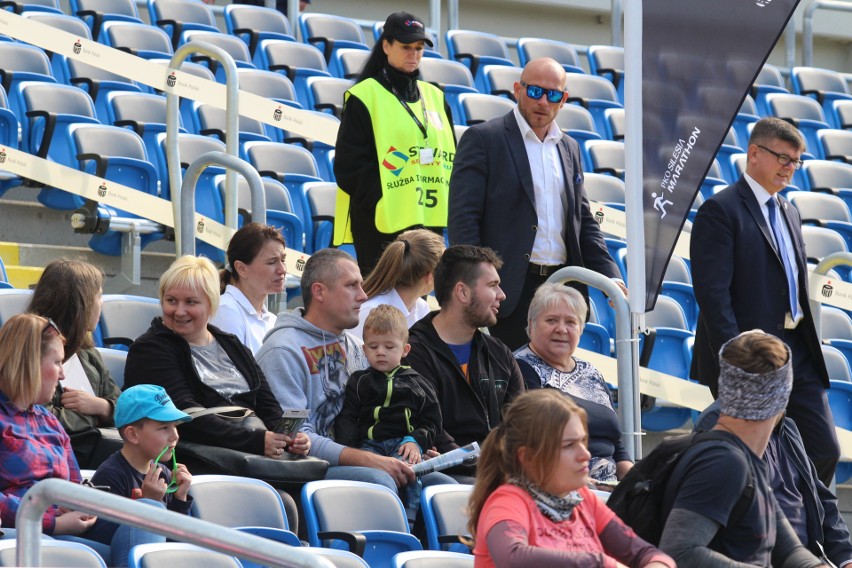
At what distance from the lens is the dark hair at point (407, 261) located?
5.72m

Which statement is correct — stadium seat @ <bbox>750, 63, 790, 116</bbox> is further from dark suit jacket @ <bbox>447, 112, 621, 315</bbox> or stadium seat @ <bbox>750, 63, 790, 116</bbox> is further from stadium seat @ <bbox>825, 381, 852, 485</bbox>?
dark suit jacket @ <bbox>447, 112, 621, 315</bbox>

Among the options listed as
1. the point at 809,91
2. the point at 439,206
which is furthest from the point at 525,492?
the point at 809,91

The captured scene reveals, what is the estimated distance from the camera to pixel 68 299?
189 inches

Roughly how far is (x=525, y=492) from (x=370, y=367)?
1742mm

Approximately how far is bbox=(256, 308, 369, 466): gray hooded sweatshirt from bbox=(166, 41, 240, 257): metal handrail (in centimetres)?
107

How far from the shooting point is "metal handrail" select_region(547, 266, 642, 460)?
528cm

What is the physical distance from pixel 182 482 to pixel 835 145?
861 centimetres

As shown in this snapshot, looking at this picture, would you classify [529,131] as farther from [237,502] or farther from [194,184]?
[237,502]

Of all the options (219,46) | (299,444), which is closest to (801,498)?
(299,444)

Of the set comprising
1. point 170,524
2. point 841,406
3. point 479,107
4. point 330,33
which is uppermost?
point 330,33

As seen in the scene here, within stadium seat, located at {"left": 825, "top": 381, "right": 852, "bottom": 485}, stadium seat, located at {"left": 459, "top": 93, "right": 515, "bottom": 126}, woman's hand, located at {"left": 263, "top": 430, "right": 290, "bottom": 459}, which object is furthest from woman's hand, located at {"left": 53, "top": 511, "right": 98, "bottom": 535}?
stadium seat, located at {"left": 459, "top": 93, "right": 515, "bottom": 126}

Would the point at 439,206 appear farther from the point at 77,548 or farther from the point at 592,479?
the point at 77,548

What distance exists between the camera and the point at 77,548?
3576mm

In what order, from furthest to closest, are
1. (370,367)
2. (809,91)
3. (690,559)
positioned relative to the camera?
(809,91)
(370,367)
(690,559)
